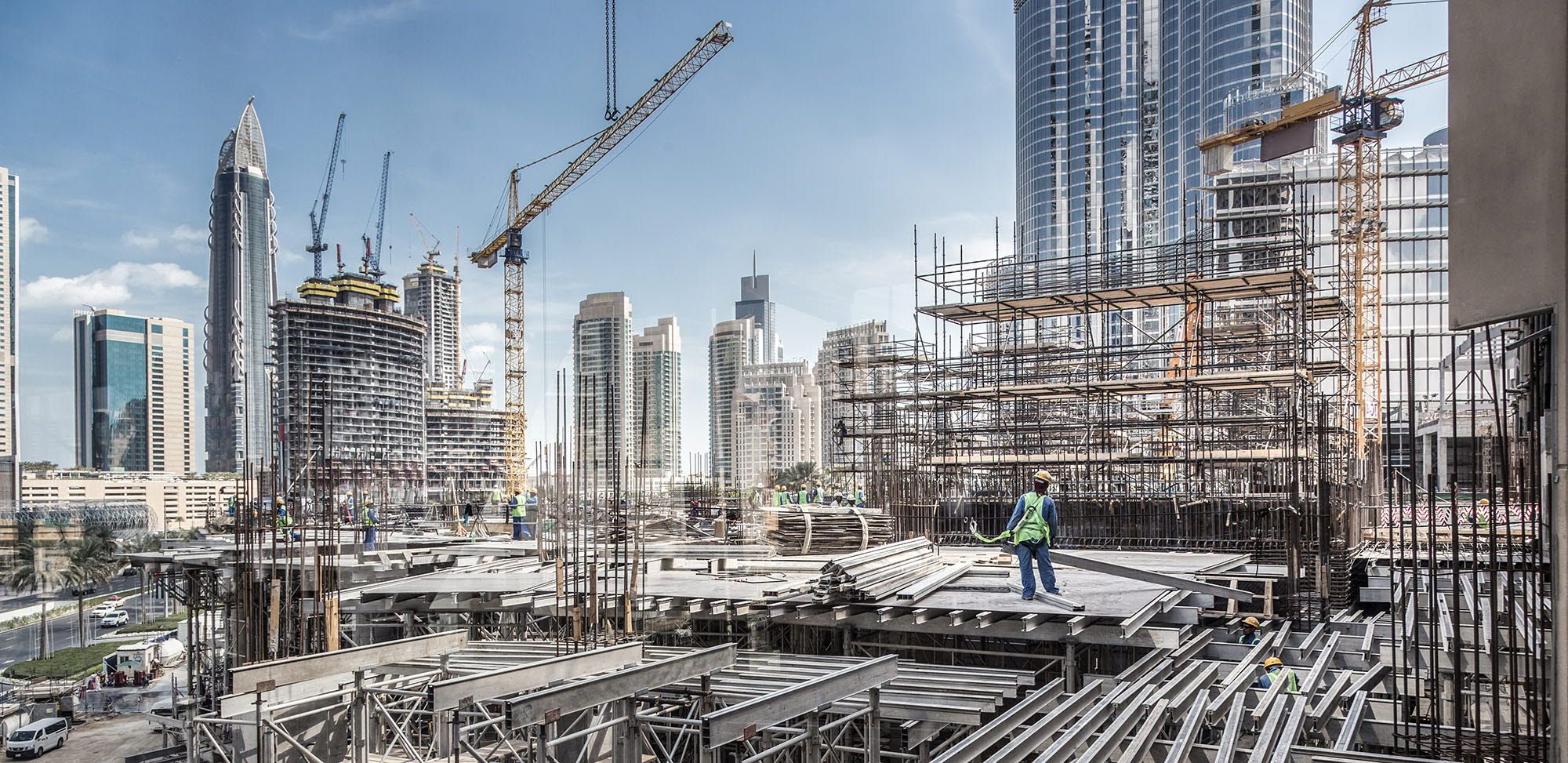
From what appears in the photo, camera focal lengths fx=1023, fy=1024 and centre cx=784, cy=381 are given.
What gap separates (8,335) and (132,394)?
978 inches

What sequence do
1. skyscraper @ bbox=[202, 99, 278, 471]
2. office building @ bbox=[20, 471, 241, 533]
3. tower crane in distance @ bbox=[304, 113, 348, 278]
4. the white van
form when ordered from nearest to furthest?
1. the white van
2. office building @ bbox=[20, 471, 241, 533]
3. skyscraper @ bbox=[202, 99, 278, 471]
4. tower crane in distance @ bbox=[304, 113, 348, 278]

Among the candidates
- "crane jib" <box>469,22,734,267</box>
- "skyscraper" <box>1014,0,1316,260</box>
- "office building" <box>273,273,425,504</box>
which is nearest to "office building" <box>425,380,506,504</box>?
"office building" <box>273,273,425,504</box>

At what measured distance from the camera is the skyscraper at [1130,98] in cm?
9519

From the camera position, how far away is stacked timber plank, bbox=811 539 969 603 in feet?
39.6

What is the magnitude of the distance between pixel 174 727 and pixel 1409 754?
13953mm

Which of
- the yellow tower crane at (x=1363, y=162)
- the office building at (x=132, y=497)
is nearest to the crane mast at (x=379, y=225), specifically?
the office building at (x=132, y=497)

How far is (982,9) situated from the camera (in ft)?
399

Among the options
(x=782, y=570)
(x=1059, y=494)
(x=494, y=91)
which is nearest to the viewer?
(x=782, y=570)

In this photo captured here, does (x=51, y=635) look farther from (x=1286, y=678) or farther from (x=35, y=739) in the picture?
(x=1286, y=678)

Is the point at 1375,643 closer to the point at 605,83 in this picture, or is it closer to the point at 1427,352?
the point at 605,83

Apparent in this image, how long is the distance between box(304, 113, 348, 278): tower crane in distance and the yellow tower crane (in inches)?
3730

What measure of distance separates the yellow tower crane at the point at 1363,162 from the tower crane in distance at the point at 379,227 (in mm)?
94957

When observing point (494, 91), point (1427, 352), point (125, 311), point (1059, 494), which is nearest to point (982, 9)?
point (1427, 352)

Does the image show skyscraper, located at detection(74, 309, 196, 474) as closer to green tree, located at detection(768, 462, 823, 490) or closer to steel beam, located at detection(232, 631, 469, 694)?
green tree, located at detection(768, 462, 823, 490)
